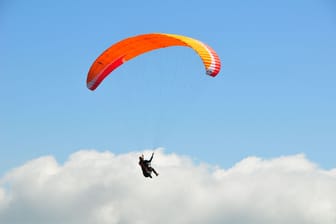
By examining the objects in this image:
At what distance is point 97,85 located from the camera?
55688 millimetres

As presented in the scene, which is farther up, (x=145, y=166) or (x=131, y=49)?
(x=131, y=49)

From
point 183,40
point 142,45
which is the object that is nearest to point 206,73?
point 183,40

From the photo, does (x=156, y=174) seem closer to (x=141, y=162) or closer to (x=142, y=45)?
(x=141, y=162)

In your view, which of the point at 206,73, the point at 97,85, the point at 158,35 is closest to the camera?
the point at 206,73

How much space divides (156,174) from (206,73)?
7.36 meters

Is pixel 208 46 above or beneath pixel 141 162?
above

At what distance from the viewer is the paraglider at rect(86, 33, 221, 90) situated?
51.1 metres

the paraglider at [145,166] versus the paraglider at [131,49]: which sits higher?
the paraglider at [131,49]

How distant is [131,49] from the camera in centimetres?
5459

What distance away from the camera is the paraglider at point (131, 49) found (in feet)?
168

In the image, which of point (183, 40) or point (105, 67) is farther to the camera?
point (105, 67)

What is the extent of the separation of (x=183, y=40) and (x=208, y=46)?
5.76ft

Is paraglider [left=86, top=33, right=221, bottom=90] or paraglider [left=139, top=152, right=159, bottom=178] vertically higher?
paraglider [left=86, top=33, right=221, bottom=90]

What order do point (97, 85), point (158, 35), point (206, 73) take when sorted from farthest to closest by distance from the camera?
1. point (97, 85)
2. point (158, 35)
3. point (206, 73)
